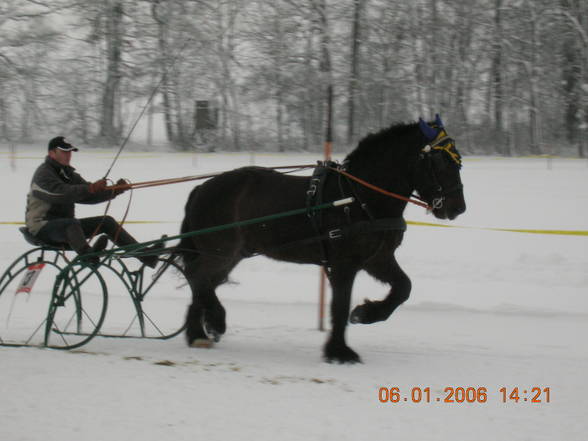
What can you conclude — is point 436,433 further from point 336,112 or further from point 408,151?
point 336,112

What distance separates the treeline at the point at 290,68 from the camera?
20984 mm

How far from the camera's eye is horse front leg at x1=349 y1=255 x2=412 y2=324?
219 inches

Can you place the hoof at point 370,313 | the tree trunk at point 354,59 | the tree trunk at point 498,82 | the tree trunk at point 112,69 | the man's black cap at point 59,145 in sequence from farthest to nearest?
the tree trunk at point 498,82 < the tree trunk at point 112,69 < the tree trunk at point 354,59 < the man's black cap at point 59,145 < the hoof at point 370,313

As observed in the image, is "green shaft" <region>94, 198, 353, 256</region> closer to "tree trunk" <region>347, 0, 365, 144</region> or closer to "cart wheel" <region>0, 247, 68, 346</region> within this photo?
"cart wheel" <region>0, 247, 68, 346</region>

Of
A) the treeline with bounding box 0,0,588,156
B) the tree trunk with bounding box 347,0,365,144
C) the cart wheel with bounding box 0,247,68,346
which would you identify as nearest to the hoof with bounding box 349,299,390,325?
the cart wheel with bounding box 0,247,68,346

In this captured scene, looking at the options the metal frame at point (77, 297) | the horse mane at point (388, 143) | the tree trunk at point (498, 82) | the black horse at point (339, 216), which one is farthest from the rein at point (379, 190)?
the tree trunk at point (498, 82)

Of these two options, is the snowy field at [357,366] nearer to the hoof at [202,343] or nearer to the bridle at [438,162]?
the hoof at [202,343]

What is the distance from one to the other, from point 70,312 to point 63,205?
188cm

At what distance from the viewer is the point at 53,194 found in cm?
582

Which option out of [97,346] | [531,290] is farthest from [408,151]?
[531,290]

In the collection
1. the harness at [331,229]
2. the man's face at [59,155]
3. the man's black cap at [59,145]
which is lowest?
the harness at [331,229]

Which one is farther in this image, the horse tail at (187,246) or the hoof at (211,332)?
the horse tail at (187,246)

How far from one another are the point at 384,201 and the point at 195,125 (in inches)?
686

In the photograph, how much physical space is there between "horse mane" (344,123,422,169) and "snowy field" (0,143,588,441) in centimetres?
149
